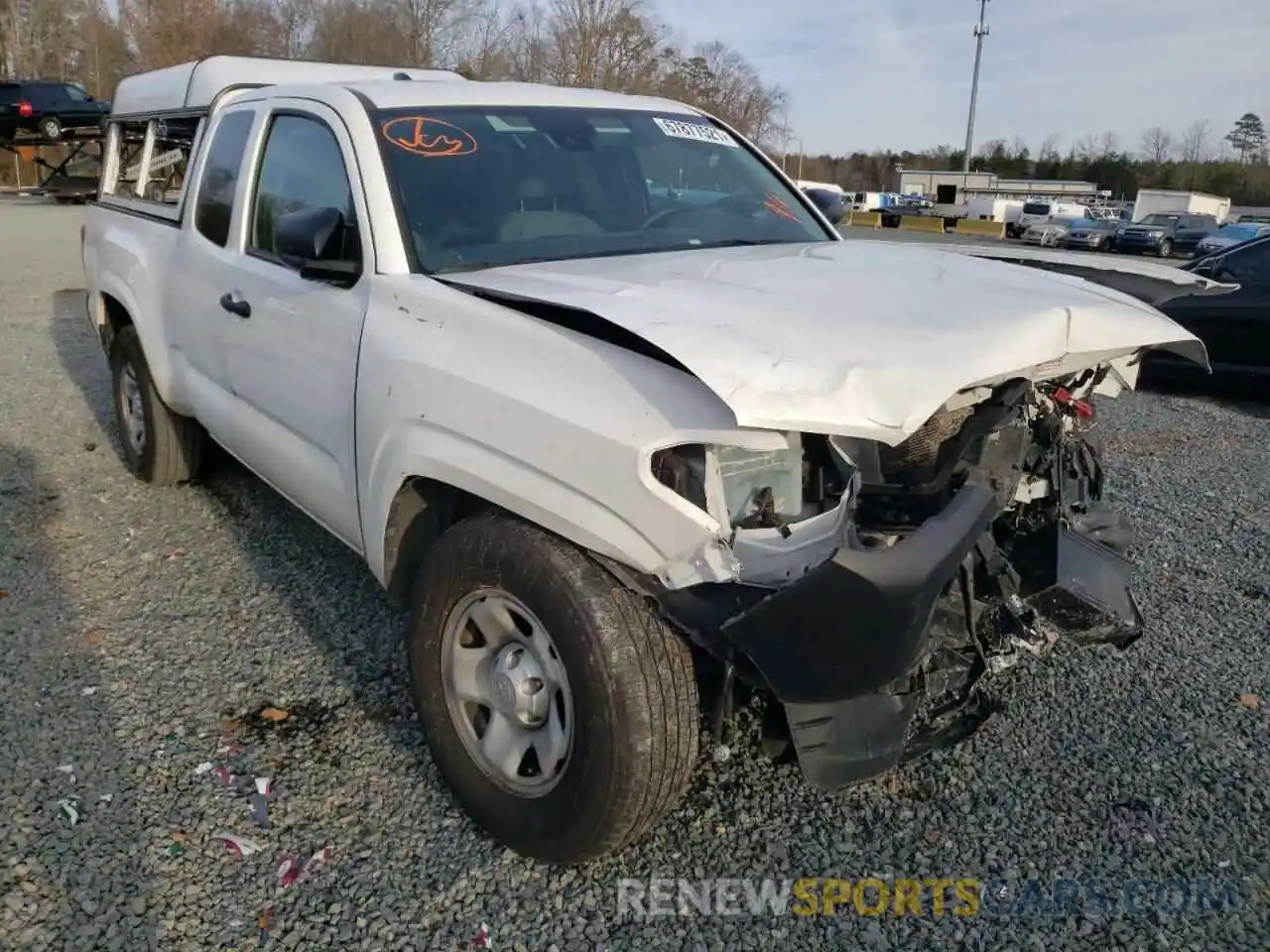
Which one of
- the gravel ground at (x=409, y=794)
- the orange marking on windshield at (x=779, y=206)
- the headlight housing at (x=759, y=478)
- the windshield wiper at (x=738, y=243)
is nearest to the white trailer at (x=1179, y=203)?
the orange marking on windshield at (x=779, y=206)

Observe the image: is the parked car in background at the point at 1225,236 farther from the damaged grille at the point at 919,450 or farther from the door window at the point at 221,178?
the damaged grille at the point at 919,450

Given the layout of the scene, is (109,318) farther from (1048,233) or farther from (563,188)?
(1048,233)

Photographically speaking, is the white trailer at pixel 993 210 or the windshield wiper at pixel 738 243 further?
the white trailer at pixel 993 210

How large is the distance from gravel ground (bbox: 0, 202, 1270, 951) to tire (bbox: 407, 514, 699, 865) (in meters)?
0.20

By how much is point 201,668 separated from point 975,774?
2.60 meters

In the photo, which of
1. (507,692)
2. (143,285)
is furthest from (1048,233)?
(507,692)

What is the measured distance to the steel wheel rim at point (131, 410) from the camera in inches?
211

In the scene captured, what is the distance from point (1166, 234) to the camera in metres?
33.4

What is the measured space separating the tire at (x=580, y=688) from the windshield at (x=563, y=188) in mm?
954

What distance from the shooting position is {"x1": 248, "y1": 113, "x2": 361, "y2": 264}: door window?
323cm

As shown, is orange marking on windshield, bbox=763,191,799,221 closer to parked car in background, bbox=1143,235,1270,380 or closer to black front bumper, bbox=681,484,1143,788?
black front bumper, bbox=681,484,1143,788

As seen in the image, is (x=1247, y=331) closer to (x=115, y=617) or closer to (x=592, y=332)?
(x=592, y=332)

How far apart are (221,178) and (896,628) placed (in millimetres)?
3354

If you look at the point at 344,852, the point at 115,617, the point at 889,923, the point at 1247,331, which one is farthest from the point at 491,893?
the point at 1247,331
